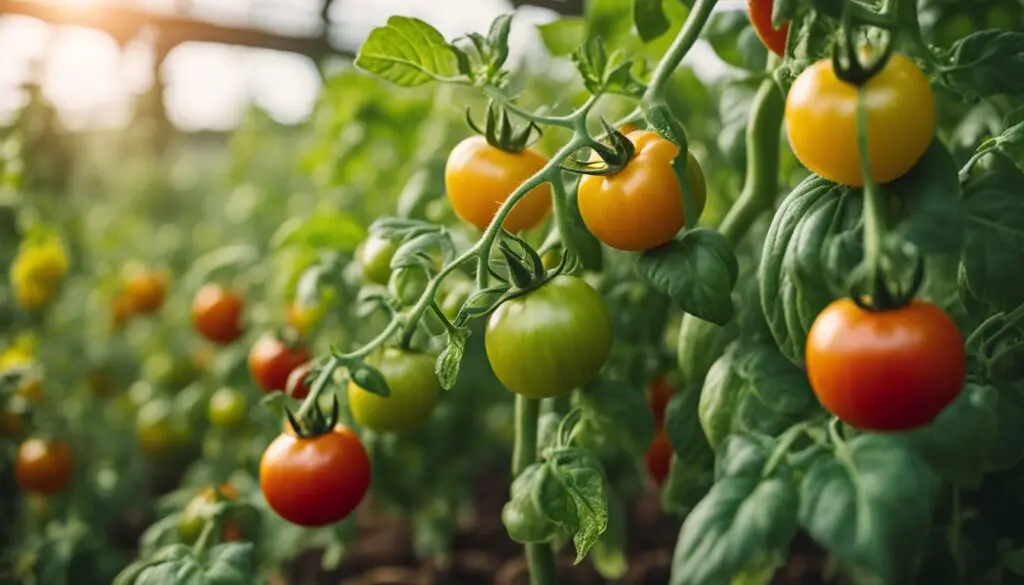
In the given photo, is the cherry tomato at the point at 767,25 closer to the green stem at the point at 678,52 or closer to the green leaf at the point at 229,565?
the green stem at the point at 678,52

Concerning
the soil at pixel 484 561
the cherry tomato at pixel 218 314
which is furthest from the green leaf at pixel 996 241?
the cherry tomato at pixel 218 314

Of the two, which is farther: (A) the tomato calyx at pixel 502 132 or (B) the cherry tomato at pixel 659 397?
(B) the cherry tomato at pixel 659 397

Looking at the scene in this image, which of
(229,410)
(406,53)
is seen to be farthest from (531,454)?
(229,410)

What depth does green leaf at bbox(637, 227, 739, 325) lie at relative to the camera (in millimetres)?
709

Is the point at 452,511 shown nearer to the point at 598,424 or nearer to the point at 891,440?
the point at 598,424

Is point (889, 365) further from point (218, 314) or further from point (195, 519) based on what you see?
point (218, 314)

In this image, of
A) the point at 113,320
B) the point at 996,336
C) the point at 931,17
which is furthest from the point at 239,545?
the point at 113,320

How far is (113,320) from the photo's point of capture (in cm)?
201

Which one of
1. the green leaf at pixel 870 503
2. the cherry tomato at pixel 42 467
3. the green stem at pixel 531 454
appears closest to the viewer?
the green leaf at pixel 870 503

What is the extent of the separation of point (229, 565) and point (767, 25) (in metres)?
0.77

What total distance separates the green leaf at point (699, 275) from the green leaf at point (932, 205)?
16 centimetres

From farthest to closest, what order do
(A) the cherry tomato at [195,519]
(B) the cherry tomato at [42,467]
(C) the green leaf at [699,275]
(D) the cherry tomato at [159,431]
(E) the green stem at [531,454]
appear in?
(D) the cherry tomato at [159,431]
(B) the cherry tomato at [42,467]
(A) the cherry tomato at [195,519]
(E) the green stem at [531,454]
(C) the green leaf at [699,275]

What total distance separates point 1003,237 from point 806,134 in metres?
0.20

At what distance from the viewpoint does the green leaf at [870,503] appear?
476 mm
